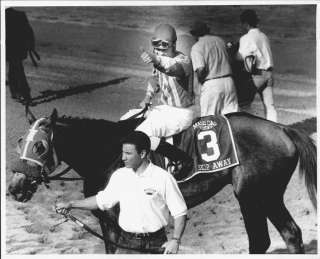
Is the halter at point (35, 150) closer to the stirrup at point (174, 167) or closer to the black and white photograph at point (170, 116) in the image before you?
the black and white photograph at point (170, 116)

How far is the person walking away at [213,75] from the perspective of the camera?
612 centimetres

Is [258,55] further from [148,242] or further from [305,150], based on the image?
[148,242]

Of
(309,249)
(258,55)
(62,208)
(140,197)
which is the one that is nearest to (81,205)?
(62,208)

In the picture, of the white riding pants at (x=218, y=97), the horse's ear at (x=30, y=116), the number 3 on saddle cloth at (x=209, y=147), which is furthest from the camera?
the white riding pants at (x=218, y=97)

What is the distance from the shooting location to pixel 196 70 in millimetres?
6129

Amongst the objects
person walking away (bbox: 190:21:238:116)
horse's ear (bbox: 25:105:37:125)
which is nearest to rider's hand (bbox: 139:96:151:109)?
person walking away (bbox: 190:21:238:116)

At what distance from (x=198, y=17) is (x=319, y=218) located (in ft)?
7.70

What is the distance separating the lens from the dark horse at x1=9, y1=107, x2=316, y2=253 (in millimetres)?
5531

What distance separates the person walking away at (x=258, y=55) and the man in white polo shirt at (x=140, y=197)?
2.09m

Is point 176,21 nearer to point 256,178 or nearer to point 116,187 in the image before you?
point 256,178

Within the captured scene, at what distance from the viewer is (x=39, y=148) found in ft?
17.7

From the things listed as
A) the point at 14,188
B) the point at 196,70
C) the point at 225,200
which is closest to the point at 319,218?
the point at 225,200

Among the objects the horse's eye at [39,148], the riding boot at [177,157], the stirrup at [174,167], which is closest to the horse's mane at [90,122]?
the horse's eye at [39,148]

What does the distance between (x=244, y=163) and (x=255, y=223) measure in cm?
56
